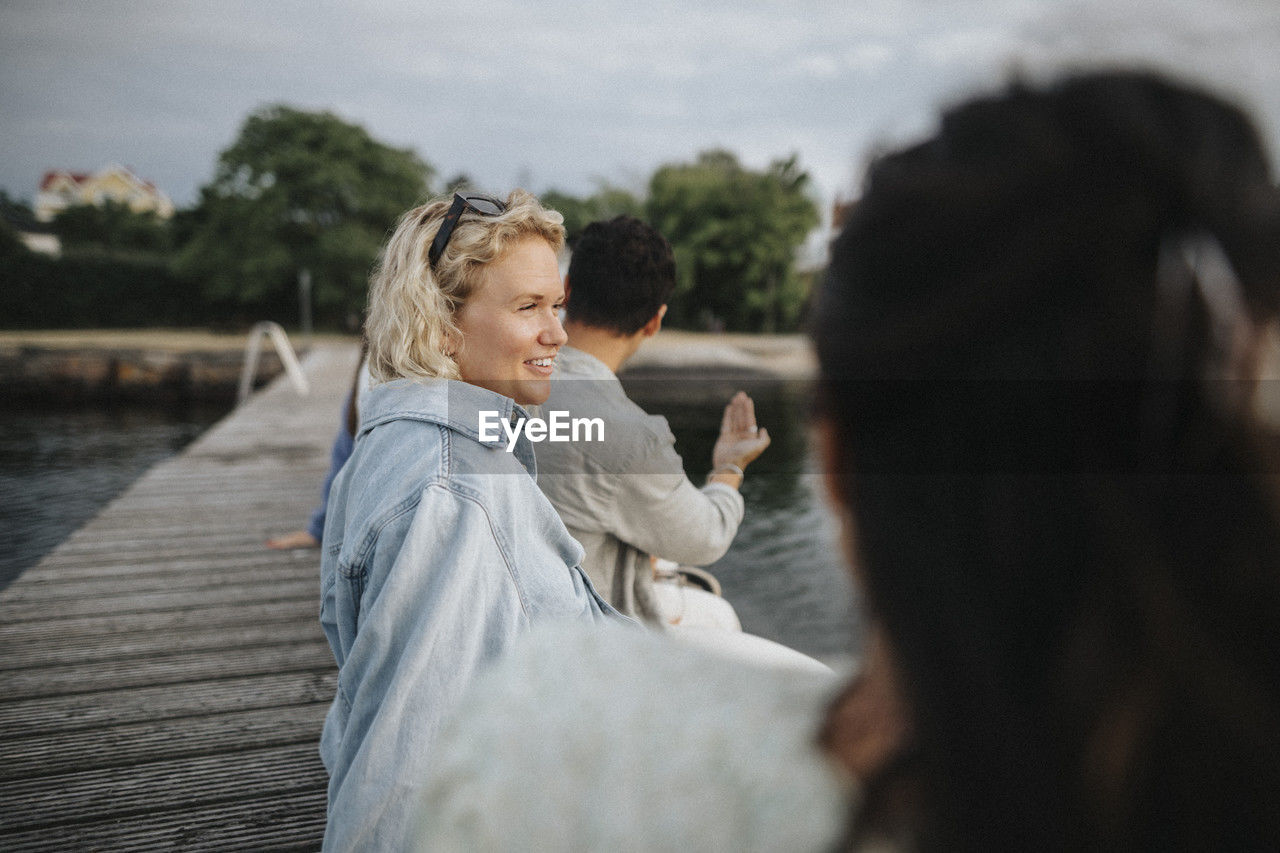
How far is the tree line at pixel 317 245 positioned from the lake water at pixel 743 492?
15968mm

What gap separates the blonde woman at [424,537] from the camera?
1.17 meters

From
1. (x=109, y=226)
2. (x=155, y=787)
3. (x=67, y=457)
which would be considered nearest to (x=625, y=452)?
(x=155, y=787)

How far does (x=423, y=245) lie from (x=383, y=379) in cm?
27

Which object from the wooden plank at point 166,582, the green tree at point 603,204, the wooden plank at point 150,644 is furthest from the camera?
the green tree at point 603,204

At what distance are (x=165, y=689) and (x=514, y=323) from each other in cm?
213

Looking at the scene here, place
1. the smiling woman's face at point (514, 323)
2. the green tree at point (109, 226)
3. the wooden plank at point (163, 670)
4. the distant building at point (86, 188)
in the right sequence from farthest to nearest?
the distant building at point (86, 188) → the green tree at point (109, 226) → the wooden plank at point (163, 670) → the smiling woman's face at point (514, 323)

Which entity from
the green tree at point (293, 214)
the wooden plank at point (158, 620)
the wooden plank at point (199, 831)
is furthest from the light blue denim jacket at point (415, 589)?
the green tree at point (293, 214)

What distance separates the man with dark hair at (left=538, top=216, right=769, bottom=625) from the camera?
178 centimetres

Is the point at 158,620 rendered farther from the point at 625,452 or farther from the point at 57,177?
the point at 57,177

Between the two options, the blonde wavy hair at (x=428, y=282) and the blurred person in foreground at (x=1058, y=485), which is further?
the blonde wavy hair at (x=428, y=282)

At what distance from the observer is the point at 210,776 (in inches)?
89.0

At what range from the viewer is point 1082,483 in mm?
369

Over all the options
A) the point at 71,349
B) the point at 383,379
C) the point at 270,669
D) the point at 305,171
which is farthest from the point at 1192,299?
the point at 305,171

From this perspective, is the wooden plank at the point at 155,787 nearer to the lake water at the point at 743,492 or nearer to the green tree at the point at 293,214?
the lake water at the point at 743,492
